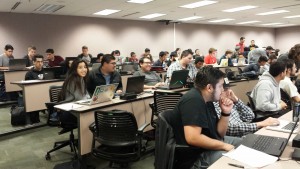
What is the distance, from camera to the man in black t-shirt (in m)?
1.94

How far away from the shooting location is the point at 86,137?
10.8ft

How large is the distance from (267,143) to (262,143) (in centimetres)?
3

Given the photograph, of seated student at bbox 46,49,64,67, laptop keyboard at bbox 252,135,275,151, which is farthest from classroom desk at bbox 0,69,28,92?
laptop keyboard at bbox 252,135,275,151

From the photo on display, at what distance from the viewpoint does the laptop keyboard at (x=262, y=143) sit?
5.94 feet

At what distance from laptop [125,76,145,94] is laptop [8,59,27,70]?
157 inches

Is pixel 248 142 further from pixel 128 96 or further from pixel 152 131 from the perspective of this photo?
pixel 152 131

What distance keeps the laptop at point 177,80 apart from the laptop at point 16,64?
388 centimetres

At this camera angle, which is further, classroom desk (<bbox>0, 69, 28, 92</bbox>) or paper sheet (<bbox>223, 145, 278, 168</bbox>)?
classroom desk (<bbox>0, 69, 28, 92</bbox>)

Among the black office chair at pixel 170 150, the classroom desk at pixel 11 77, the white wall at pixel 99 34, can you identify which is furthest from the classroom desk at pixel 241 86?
the white wall at pixel 99 34

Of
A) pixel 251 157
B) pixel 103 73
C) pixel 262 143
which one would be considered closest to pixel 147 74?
pixel 103 73

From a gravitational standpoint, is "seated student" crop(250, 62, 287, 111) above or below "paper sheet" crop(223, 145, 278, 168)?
above

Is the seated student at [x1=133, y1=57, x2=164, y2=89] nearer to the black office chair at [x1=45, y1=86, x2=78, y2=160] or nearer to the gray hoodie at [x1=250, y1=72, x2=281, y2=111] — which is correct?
the black office chair at [x1=45, y1=86, x2=78, y2=160]

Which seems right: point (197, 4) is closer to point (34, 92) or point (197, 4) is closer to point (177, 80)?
point (177, 80)

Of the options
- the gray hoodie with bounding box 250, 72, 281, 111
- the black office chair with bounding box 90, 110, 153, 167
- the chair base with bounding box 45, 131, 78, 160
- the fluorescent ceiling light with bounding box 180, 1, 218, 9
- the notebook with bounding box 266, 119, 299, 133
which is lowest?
the chair base with bounding box 45, 131, 78, 160
